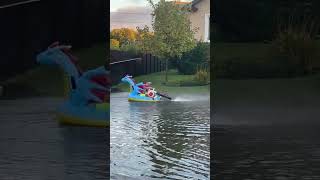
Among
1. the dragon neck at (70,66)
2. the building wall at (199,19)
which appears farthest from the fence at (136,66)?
the dragon neck at (70,66)

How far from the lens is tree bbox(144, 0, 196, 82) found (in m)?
14.1

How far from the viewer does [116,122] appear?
355 inches

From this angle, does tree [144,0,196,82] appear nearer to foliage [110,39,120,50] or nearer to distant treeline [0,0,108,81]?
foliage [110,39,120,50]

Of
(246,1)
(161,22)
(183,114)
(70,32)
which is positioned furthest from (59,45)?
(161,22)

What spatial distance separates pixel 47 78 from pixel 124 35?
8.88 m

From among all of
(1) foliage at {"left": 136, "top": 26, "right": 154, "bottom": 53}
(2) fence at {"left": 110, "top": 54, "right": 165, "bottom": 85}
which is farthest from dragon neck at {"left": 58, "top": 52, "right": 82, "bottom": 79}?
(1) foliage at {"left": 136, "top": 26, "right": 154, "bottom": 53}

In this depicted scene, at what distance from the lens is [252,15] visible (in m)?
3.75

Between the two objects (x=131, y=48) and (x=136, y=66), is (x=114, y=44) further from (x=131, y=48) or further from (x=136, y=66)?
(x=136, y=66)

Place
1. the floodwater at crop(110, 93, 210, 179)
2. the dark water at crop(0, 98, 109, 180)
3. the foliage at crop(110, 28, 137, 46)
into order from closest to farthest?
1. the dark water at crop(0, 98, 109, 180)
2. the floodwater at crop(110, 93, 210, 179)
3. the foliage at crop(110, 28, 137, 46)

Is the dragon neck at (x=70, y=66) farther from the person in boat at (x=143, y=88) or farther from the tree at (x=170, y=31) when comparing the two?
the tree at (x=170, y=31)

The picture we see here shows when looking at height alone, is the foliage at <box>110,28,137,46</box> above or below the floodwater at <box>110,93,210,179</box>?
above

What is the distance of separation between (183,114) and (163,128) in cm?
179

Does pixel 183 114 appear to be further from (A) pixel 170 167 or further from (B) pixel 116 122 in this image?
(A) pixel 170 167

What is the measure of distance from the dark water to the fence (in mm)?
7564
